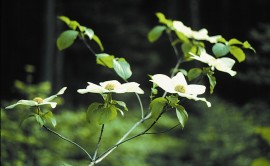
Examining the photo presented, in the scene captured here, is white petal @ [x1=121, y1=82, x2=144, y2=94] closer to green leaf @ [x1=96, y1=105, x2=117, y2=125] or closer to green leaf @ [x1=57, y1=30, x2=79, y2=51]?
green leaf @ [x1=96, y1=105, x2=117, y2=125]

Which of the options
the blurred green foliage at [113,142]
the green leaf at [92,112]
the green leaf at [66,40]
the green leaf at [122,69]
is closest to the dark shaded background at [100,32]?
the blurred green foliage at [113,142]

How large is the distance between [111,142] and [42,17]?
2939 millimetres

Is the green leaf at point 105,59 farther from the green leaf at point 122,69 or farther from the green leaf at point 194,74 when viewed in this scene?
the green leaf at point 194,74

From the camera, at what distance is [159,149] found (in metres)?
4.71

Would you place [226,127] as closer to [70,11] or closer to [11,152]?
[11,152]

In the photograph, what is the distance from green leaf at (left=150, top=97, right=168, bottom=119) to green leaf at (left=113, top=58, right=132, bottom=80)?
199 mm

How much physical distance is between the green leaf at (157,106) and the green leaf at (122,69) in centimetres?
20

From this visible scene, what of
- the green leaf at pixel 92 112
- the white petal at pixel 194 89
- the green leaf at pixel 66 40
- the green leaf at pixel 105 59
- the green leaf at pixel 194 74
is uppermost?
the green leaf at pixel 66 40

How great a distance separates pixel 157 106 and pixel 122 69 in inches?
9.1

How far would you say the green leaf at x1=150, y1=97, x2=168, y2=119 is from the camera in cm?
83

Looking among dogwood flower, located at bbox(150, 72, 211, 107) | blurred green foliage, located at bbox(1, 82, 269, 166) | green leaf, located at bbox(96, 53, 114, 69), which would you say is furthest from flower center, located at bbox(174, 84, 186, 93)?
blurred green foliage, located at bbox(1, 82, 269, 166)

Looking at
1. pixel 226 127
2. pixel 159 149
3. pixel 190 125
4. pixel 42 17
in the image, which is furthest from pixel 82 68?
pixel 226 127

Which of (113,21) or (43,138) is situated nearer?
(43,138)

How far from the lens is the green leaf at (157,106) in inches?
32.6
